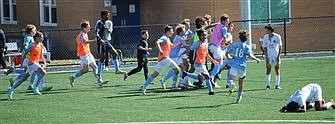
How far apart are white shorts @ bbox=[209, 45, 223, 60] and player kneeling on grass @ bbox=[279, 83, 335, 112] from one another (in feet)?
17.3

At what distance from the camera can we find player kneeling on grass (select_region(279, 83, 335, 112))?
625 inches

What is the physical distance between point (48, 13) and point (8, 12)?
4.04 meters

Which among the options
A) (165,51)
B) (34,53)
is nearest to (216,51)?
(165,51)

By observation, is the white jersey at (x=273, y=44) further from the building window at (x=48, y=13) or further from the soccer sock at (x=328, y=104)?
the building window at (x=48, y=13)

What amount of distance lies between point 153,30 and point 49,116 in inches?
871

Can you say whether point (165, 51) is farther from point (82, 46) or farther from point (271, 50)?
point (82, 46)

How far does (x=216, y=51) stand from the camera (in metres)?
21.6

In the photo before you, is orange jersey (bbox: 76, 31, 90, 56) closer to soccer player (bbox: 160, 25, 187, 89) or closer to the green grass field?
the green grass field

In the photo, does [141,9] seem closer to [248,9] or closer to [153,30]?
[153,30]

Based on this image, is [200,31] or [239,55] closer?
[239,55]

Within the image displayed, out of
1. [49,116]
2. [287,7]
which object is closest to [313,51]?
[287,7]

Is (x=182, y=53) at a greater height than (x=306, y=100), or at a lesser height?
greater

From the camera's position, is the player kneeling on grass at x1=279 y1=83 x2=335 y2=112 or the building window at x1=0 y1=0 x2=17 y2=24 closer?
the player kneeling on grass at x1=279 y1=83 x2=335 y2=112

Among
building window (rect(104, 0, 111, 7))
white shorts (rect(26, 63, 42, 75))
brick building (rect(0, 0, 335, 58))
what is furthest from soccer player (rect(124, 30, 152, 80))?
building window (rect(104, 0, 111, 7))
